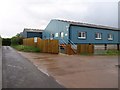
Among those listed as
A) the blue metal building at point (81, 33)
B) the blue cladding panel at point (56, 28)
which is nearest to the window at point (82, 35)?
the blue metal building at point (81, 33)

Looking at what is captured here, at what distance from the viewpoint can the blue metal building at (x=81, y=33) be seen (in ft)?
101

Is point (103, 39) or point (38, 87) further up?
point (103, 39)

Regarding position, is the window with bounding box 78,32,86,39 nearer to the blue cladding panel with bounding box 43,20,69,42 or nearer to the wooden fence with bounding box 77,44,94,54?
the blue cladding panel with bounding box 43,20,69,42

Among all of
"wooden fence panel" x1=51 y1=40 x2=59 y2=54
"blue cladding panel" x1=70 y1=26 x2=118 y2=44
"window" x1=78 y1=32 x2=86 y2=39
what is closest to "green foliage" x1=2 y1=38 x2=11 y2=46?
"blue cladding panel" x1=70 y1=26 x2=118 y2=44

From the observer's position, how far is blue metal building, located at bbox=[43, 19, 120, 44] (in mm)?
30797

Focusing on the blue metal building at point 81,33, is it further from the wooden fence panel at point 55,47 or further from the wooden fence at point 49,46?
the wooden fence panel at point 55,47

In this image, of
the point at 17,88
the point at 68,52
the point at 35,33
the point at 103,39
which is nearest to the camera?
the point at 17,88

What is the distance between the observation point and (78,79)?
30.5 feet

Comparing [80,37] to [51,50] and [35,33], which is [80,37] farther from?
[35,33]

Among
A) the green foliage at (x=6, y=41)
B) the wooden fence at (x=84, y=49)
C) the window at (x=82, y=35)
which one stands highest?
the window at (x=82, y=35)

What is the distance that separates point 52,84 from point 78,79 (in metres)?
1.52

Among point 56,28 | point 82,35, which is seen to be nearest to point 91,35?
point 82,35

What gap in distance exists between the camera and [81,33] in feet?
105

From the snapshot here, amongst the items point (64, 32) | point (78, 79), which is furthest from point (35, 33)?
point (78, 79)
